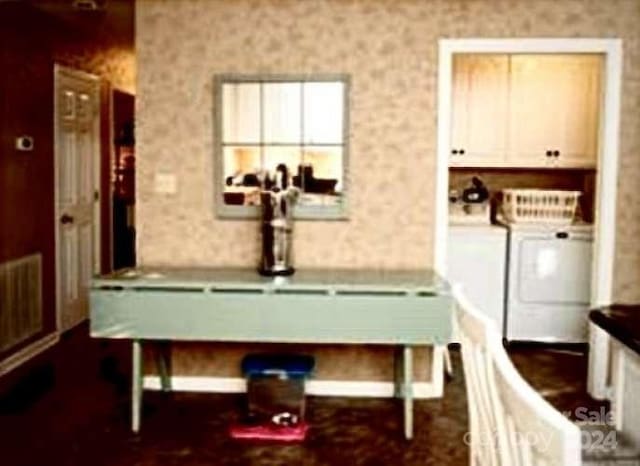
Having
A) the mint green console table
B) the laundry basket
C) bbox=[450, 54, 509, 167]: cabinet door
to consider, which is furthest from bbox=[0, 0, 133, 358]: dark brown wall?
the laundry basket

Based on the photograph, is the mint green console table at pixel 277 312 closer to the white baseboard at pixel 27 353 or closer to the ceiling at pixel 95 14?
the white baseboard at pixel 27 353

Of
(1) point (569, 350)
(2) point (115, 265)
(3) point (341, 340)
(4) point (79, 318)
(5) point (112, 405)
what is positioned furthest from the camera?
(2) point (115, 265)

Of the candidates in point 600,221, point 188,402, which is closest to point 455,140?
point 600,221

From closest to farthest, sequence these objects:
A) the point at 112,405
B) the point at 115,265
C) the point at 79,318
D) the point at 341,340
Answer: the point at 341,340 < the point at 112,405 < the point at 79,318 < the point at 115,265

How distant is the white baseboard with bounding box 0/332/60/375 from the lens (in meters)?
4.78

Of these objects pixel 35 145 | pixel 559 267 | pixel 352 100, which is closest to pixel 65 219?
pixel 35 145

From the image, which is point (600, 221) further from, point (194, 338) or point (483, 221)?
point (194, 338)

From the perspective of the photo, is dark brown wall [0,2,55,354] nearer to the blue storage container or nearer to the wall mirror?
the wall mirror

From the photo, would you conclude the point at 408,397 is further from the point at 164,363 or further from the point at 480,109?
the point at 480,109

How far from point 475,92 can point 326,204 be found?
1926 mm

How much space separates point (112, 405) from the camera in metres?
4.24

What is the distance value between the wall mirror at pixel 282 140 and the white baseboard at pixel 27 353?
168 cm

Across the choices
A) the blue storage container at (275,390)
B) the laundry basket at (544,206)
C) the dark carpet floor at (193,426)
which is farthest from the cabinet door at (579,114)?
the blue storage container at (275,390)

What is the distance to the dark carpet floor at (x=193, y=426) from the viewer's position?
3.52m
